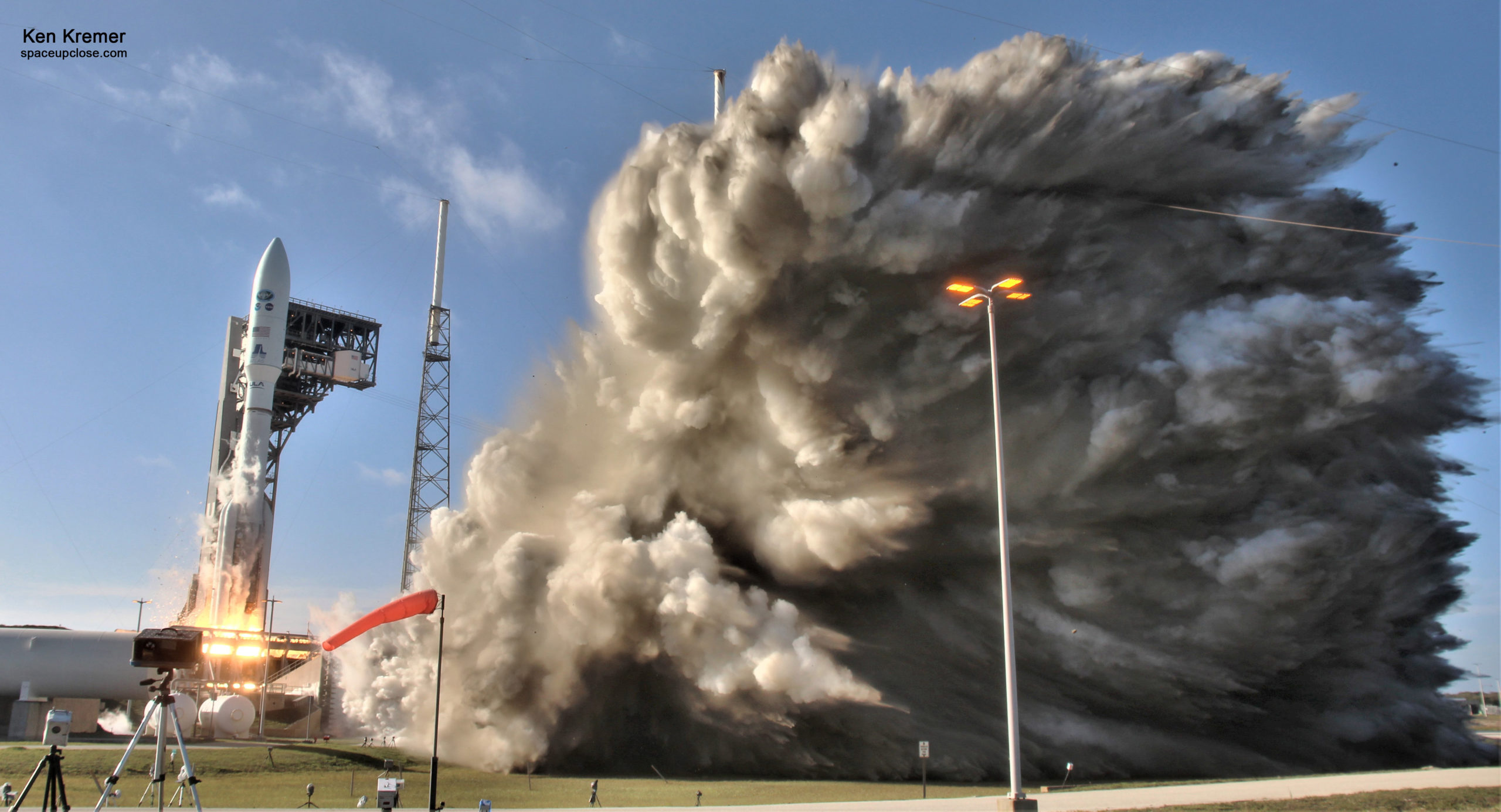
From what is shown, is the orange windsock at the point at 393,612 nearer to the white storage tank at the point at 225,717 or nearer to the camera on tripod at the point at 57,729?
the camera on tripod at the point at 57,729

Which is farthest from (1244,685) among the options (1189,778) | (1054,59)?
(1054,59)

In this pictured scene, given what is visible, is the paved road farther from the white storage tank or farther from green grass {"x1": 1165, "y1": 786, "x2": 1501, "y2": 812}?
the white storage tank

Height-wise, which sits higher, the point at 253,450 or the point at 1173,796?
the point at 253,450

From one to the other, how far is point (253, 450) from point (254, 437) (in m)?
0.91

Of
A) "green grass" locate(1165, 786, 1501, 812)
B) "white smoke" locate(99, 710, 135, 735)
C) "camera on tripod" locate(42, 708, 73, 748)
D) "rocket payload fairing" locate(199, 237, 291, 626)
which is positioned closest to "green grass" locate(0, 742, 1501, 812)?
"green grass" locate(1165, 786, 1501, 812)

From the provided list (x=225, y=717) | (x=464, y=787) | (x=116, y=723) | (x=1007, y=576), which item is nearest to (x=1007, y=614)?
(x=1007, y=576)

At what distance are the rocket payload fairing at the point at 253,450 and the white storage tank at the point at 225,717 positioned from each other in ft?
30.0

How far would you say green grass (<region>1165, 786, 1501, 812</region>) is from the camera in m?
21.0

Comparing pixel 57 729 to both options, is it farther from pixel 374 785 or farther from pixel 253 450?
pixel 253 450

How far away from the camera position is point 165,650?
1895cm

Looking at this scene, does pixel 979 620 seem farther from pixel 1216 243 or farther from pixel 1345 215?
pixel 1345 215

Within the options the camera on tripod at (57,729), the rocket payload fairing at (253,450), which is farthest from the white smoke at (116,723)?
the camera on tripod at (57,729)

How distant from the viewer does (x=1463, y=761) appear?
4325cm

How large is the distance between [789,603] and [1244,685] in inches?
802
